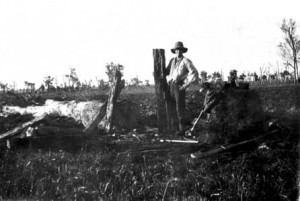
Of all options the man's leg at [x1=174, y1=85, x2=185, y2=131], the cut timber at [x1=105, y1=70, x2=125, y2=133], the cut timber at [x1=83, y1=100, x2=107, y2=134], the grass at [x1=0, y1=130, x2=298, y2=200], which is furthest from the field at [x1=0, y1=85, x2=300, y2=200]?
the cut timber at [x1=105, y1=70, x2=125, y2=133]

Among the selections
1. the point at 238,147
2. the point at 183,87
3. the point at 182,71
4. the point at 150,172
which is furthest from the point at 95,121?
the point at 238,147

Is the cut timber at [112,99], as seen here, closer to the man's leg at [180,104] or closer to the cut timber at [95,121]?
the cut timber at [95,121]

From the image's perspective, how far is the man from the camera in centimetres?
761

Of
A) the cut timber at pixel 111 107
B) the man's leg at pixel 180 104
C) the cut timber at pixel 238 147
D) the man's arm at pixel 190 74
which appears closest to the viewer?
the cut timber at pixel 238 147

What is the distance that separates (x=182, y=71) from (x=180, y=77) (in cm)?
16

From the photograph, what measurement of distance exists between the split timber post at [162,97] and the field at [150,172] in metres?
2.20

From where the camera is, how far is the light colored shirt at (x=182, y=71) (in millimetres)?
7539

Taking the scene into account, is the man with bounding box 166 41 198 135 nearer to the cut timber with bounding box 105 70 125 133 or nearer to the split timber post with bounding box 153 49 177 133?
the split timber post with bounding box 153 49 177 133

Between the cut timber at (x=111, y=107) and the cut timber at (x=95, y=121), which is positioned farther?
the cut timber at (x=111, y=107)

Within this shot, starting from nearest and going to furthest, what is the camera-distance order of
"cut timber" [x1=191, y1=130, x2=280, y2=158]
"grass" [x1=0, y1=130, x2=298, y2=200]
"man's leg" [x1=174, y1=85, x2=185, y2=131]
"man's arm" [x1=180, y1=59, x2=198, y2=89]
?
"grass" [x1=0, y1=130, x2=298, y2=200] → "cut timber" [x1=191, y1=130, x2=280, y2=158] → "man's arm" [x1=180, y1=59, x2=198, y2=89] → "man's leg" [x1=174, y1=85, x2=185, y2=131]

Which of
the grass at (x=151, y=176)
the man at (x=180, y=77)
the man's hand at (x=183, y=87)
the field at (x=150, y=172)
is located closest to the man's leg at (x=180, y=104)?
the man at (x=180, y=77)

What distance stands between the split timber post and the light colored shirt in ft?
0.69

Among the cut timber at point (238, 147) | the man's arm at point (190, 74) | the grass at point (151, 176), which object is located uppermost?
the man's arm at point (190, 74)

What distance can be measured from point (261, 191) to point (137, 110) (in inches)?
214
